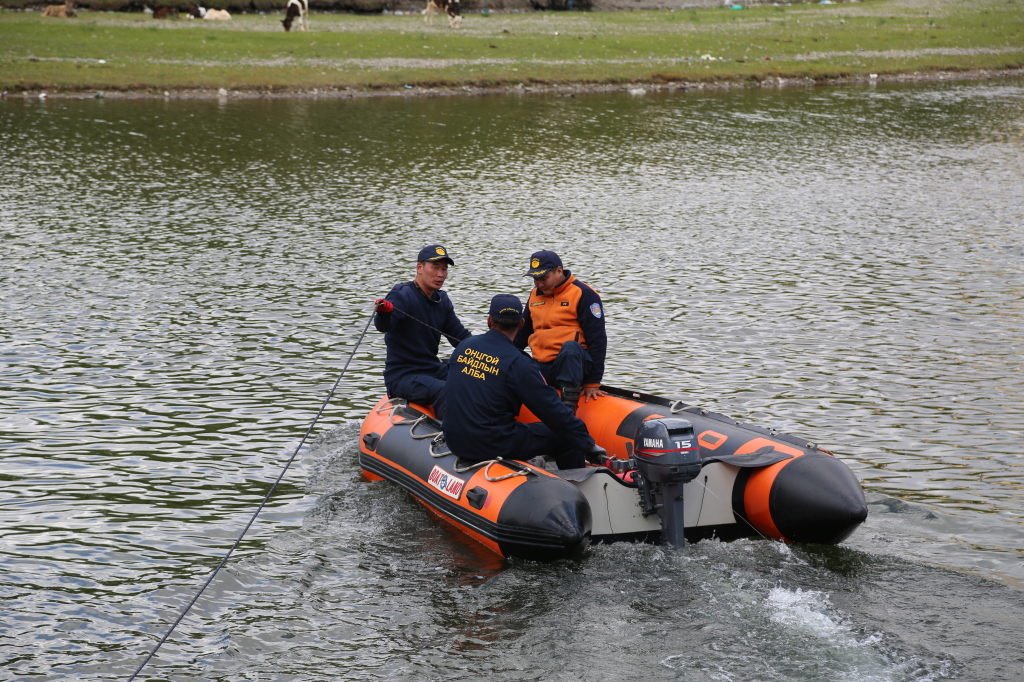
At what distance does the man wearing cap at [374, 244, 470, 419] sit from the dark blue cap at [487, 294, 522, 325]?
5.86ft

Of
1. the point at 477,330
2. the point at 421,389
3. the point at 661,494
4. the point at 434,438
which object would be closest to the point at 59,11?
the point at 477,330

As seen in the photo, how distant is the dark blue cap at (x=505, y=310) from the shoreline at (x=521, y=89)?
94.4 feet

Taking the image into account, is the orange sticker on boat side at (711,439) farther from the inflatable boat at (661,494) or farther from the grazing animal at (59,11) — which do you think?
the grazing animal at (59,11)

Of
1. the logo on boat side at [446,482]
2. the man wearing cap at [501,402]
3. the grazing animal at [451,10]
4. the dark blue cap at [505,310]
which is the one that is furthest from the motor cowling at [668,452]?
the grazing animal at [451,10]

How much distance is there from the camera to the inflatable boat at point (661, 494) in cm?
747

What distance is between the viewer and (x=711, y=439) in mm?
8539

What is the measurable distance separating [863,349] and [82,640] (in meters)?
9.51

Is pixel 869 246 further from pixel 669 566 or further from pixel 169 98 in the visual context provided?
pixel 169 98

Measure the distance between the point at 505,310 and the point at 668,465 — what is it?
66.5 inches

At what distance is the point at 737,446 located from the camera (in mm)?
8336

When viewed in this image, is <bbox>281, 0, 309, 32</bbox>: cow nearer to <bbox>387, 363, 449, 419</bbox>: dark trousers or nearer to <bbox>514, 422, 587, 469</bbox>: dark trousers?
<bbox>387, 363, 449, 419</bbox>: dark trousers

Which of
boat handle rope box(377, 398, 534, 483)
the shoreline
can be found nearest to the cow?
the shoreline

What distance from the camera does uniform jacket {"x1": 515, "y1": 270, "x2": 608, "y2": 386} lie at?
9445mm

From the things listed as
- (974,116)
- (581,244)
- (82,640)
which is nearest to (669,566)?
(82,640)
